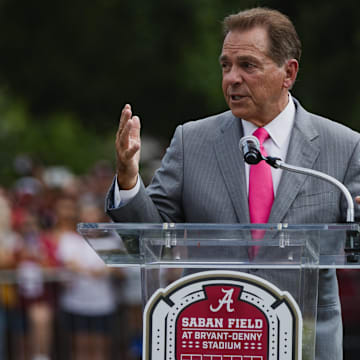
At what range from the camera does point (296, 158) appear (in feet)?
13.6

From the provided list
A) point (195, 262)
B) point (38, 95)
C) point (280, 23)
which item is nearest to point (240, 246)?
point (195, 262)

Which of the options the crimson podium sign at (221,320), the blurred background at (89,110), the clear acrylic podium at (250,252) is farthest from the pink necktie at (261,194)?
the blurred background at (89,110)

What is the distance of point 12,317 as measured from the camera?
9000 mm

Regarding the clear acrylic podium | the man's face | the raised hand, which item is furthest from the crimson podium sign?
the man's face

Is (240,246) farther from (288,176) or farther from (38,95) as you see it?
(38,95)

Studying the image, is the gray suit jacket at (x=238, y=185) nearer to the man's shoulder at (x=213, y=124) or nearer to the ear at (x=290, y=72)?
the man's shoulder at (x=213, y=124)

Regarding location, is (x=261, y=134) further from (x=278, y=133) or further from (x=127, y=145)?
(x=127, y=145)

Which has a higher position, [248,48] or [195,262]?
[248,48]

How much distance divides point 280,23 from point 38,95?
2656 cm

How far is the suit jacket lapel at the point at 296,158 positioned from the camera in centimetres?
404

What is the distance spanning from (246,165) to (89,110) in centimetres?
2613

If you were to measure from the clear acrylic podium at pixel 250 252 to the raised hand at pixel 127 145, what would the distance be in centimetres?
30

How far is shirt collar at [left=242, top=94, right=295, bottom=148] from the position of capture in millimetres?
4246

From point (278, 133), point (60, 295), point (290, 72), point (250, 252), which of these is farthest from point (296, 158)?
point (60, 295)
